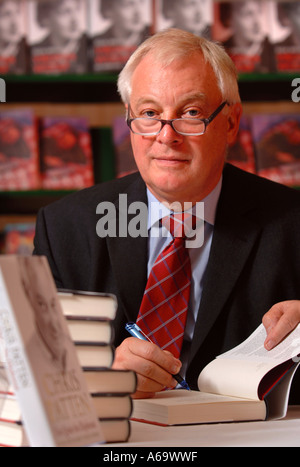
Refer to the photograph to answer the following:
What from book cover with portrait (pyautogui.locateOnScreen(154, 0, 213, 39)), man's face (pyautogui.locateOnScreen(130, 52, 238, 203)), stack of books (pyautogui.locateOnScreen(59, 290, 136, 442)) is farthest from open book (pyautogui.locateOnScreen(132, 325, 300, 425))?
book cover with portrait (pyautogui.locateOnScreen(154, 0, 213, 39))

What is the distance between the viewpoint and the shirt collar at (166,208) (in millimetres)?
1646

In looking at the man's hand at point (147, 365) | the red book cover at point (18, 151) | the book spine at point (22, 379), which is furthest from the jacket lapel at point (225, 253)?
the red book cover at point (18, 151)

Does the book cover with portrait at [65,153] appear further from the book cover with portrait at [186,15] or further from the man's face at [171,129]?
the man's face at [171,129]

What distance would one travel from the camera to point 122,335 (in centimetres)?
157

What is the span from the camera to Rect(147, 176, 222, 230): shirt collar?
5.40 feet

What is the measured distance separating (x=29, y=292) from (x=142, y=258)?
921 millimetres

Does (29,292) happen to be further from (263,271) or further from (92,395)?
(263,271)

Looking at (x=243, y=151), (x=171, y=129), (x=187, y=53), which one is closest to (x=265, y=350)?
(x=171, y=129)

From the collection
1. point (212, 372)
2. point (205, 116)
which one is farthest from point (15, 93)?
point (212, 372)

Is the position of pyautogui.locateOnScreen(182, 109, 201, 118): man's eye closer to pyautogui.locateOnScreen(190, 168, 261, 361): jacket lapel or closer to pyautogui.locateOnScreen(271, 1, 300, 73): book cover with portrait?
pyautogui.locateOnScreen(190, 168, 261, 361): jacket lapel

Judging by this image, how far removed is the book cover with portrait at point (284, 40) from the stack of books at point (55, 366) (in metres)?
2.04

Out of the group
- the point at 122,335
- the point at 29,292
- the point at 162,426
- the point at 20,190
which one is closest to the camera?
the point at 29,292

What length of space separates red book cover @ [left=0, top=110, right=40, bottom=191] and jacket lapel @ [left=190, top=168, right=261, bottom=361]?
1.05 meters

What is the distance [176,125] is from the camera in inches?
61.3
